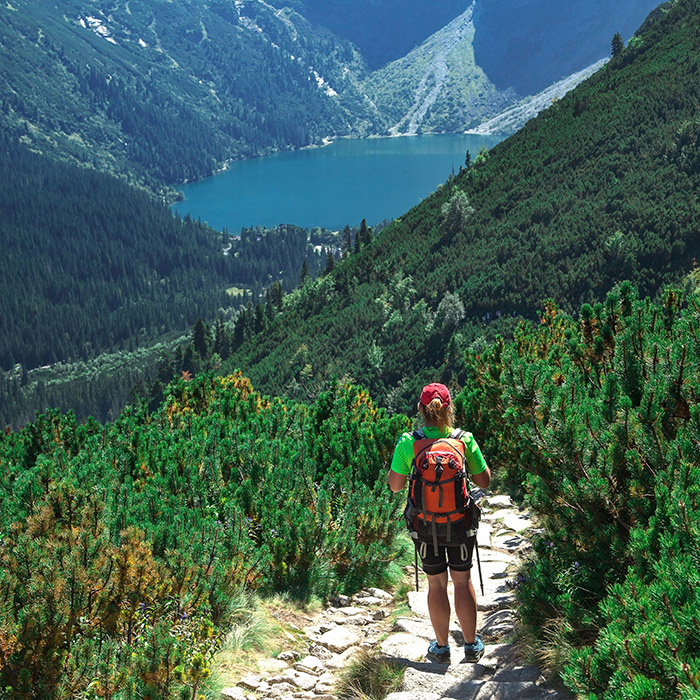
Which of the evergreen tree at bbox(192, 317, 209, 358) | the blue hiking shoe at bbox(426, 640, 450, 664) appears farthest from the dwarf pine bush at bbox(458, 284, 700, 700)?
the evergreen tree at bbox(192, 317, 209, 358)

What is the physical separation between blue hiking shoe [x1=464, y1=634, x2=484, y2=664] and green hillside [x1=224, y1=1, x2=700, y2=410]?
186 ft

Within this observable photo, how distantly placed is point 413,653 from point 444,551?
1238mm

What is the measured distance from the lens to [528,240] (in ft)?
277

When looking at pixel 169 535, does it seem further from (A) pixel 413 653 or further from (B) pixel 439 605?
(B) pixel 439 605

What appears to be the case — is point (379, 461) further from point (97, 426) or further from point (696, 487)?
point (696, 487)

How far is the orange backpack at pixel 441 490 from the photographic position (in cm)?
601

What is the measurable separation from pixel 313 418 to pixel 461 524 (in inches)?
276

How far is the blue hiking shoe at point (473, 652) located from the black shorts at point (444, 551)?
0.71 meters

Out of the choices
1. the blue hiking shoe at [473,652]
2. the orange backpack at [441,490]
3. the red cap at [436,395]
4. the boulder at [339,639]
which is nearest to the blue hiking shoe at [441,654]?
the blue hiking shoe at [473,652]

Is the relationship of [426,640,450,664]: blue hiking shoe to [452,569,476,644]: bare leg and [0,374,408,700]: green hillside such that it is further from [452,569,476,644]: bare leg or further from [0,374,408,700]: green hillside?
[0,374,408,700]: green hillside

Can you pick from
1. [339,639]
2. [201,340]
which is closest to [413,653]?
[339,639]

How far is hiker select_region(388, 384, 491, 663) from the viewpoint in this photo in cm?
607

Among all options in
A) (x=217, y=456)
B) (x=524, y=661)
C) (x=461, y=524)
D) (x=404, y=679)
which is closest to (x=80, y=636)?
(x=404, y=679)

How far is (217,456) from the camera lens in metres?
10.2
